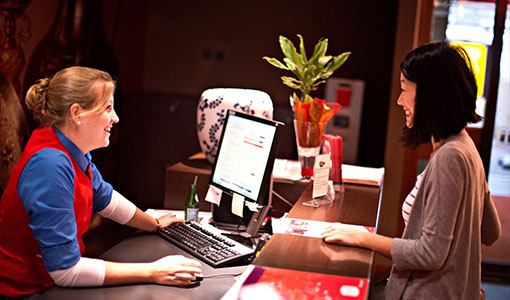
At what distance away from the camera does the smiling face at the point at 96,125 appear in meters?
1.78

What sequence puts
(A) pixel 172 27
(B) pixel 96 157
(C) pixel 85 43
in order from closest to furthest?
(C) pixel 85 43
(B) pixel 96 157
(A) pixel 172 27

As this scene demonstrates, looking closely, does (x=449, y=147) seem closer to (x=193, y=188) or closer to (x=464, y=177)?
(x=464, y=177)

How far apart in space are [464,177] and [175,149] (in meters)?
3.66

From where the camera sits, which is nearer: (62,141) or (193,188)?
(62,141)

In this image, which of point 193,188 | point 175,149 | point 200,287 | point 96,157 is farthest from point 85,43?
point 200,287

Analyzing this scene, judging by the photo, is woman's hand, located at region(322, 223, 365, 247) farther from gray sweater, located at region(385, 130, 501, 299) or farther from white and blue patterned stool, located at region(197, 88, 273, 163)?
white and blue patterned stool, located at region(197, 88, 273, 163)

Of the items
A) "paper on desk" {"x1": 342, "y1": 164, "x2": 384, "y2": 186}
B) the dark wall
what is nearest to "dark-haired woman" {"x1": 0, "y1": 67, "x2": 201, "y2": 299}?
"paper on desk" {"x1": 342, "y1": 164, "x2": 384, "y2": 186}

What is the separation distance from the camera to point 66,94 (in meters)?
1.74

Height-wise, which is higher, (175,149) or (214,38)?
(214,38)

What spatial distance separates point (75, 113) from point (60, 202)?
0.32 metres

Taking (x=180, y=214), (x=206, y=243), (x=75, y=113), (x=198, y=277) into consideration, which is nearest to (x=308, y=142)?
(x=180, y=214)

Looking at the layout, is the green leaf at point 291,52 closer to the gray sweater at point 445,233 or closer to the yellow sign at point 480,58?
the gray sweater at point 445,233

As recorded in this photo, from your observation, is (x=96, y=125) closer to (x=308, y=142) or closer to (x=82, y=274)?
(x=82, y=274)

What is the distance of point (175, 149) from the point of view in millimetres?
4941
